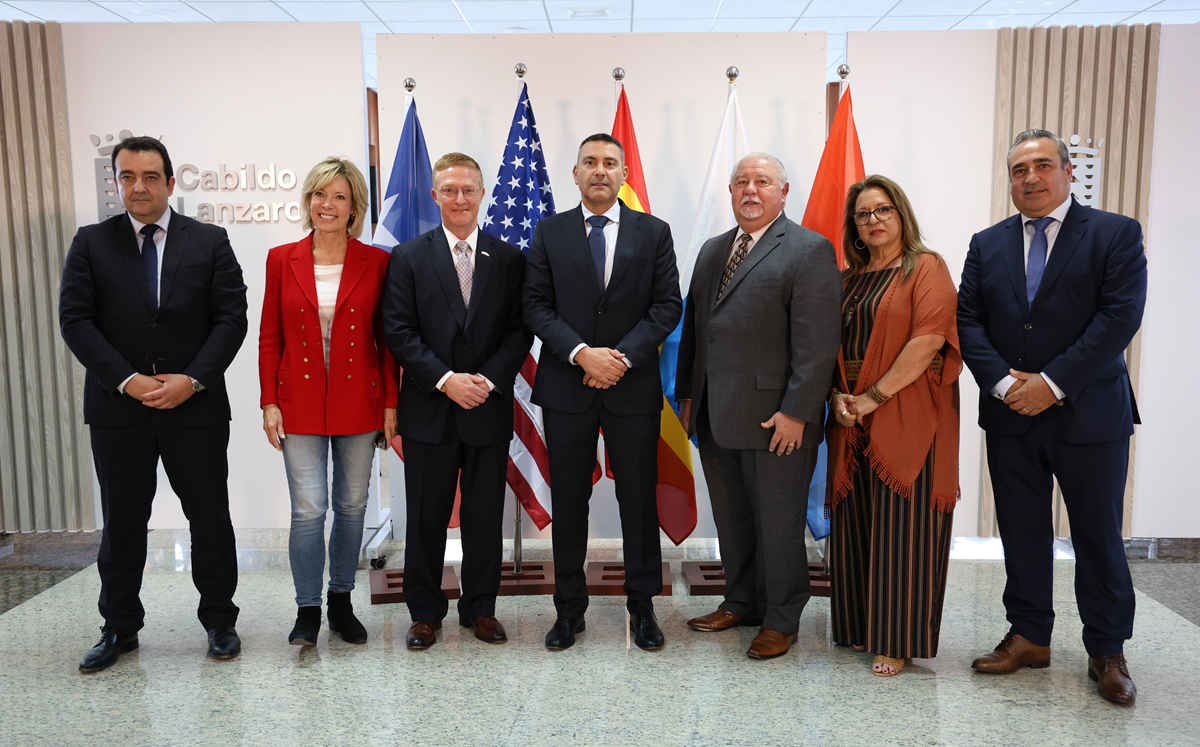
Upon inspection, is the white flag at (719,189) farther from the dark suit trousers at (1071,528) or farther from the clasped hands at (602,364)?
the dark suit trousers at (1071,528)

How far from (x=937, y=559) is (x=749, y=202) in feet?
4.62

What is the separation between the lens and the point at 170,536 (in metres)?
4.48

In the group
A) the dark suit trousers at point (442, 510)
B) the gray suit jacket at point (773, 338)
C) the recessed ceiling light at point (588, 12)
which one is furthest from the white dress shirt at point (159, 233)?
the recessed ceiling light at point (588, 12)

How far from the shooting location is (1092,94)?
13.4 feet

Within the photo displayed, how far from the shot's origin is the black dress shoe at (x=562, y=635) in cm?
303

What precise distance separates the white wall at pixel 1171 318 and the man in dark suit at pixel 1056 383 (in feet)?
6.11

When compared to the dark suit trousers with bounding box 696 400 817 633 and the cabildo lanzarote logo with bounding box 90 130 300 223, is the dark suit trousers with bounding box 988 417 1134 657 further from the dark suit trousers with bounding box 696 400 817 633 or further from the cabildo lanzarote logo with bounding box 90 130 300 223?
the cabildo lanzarote logo with bounding box 90 130 300 223

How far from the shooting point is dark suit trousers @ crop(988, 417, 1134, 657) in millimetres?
2660

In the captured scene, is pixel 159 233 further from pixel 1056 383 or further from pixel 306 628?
pixel 1056 383

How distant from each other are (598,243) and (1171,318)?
126 inches

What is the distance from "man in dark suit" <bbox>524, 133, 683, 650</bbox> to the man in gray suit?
0.20 metres

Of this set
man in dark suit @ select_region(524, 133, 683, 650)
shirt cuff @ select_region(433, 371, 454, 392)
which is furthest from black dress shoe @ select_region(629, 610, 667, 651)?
shirt cuff @ select_region(433, 371, 454, 392)

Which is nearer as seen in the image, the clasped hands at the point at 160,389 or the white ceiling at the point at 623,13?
the clasped hands at the point at 160,389

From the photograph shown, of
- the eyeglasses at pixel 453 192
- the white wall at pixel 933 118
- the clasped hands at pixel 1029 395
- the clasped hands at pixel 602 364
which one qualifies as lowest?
the clasped hands at pixel 1029 395
